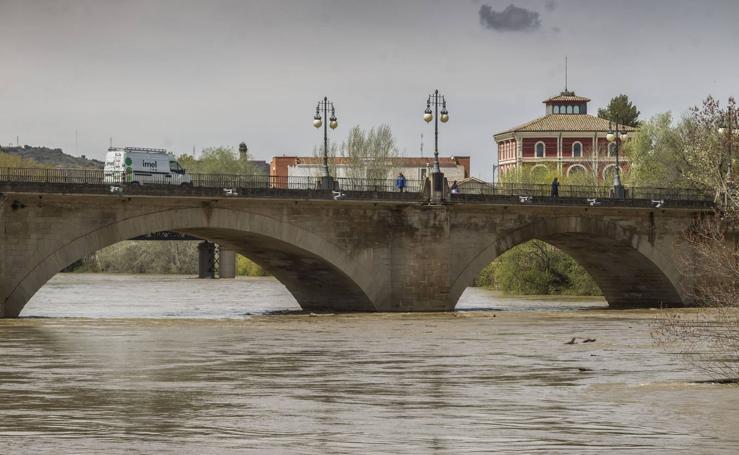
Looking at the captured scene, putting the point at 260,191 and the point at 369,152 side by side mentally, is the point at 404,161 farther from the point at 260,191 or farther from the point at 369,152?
the point at 260,191

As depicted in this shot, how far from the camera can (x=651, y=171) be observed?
99.4 m

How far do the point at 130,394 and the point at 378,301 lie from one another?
32.1 metres

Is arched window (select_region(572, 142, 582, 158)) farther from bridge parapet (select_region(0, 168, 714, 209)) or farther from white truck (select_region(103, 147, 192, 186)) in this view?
white truck (select_region(103, 147, 192, 186))

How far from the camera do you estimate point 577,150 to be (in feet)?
471

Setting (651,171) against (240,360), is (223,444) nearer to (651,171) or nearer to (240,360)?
(240,360)

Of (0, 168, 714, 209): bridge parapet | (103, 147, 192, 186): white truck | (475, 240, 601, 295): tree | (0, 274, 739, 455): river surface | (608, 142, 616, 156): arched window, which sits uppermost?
(608, 142, 616, 156): arched window

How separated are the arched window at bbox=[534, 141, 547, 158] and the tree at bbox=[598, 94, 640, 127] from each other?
18769 millimetres

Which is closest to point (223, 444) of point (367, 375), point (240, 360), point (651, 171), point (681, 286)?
point (367, 375)

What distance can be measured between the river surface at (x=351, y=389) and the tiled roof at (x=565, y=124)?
88755 millimetres

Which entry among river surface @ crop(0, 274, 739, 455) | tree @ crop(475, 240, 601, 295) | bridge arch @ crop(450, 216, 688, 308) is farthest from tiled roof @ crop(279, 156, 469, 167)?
river surface @ crop(0, 274, 739, 455)

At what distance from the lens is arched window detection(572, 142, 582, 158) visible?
143375 mm

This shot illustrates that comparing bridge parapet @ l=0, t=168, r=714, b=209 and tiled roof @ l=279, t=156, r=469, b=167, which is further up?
tiled roof @ l=279, t=156, r=469, b=167

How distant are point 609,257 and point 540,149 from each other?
72.1 metres

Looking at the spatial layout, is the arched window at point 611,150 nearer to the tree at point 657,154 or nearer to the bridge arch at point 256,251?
the tree at point 657,154
